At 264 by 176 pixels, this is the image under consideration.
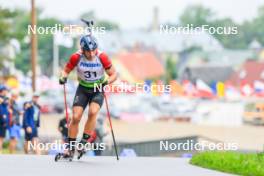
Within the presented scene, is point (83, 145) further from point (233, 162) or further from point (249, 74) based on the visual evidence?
point (249, 74)

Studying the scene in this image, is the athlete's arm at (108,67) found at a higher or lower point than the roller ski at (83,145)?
higher

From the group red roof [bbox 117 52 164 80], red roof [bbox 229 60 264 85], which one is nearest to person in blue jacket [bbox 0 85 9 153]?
red roof [bbox 229 60 264 85]

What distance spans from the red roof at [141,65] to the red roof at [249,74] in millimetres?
9623

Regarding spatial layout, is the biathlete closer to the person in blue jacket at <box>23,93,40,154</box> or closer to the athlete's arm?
the athlete's arm

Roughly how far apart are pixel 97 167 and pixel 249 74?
367 feet

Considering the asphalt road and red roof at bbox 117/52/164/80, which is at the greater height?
red roof at bbox 117/52/164/80

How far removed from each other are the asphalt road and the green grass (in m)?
0.19

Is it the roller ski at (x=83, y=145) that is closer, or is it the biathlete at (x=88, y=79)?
the biathlete at (x=88, y=79)

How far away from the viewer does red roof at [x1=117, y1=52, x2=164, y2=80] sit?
126 metres

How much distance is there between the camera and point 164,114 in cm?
8769

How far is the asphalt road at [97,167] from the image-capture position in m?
13.7

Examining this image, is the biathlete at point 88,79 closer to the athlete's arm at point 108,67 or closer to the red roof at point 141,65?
the athlete's arm at point 108,67

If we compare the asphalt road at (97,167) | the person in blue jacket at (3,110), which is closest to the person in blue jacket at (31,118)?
the person in blue jacket at (3,110)

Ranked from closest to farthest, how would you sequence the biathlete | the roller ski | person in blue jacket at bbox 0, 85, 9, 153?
the biathlete
the roller ski
person in blue jacket at bbox 0, 85, 9, 153
